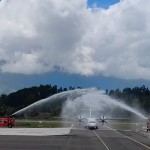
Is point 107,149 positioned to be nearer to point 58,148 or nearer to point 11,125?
point 58,148

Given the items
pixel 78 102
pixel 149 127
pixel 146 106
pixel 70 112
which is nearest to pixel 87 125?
pixel 149 127

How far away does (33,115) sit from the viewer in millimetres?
177875

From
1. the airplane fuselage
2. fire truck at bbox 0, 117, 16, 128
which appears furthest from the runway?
fire truck at bbox 0, 117, 16, 128

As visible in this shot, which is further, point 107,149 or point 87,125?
point 87,125

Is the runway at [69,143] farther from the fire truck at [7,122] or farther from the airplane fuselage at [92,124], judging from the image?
the fire truck at [7,122]

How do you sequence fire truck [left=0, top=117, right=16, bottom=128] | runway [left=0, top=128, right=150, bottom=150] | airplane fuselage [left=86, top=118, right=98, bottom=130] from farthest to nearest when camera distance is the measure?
1. fire truck [left=0, top=117, right=16, bottom=128]
2. airplane fuselage [left=86, top=118, right=98, bottom=130]
3. runway [left=0, top=128, right=150, bottom=150]

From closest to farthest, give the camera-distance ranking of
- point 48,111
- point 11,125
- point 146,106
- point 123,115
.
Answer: point 11,125, point 123,115, point 146,106, point 48,111

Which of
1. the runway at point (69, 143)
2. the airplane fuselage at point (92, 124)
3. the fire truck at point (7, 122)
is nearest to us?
the runway at point (69, 143)

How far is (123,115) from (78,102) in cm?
4068

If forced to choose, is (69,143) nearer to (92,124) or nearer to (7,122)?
(92,124)

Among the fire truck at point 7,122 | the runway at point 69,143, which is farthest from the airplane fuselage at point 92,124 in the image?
the runway at point 69,143

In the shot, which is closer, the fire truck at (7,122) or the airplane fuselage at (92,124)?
the airplane fuselage at (92,124)

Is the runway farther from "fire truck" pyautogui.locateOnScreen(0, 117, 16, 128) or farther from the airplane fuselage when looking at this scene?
"fire truck" pyautogui.locateOnScreen(0, 117, 16, 128)

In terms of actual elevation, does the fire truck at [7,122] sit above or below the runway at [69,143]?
above
